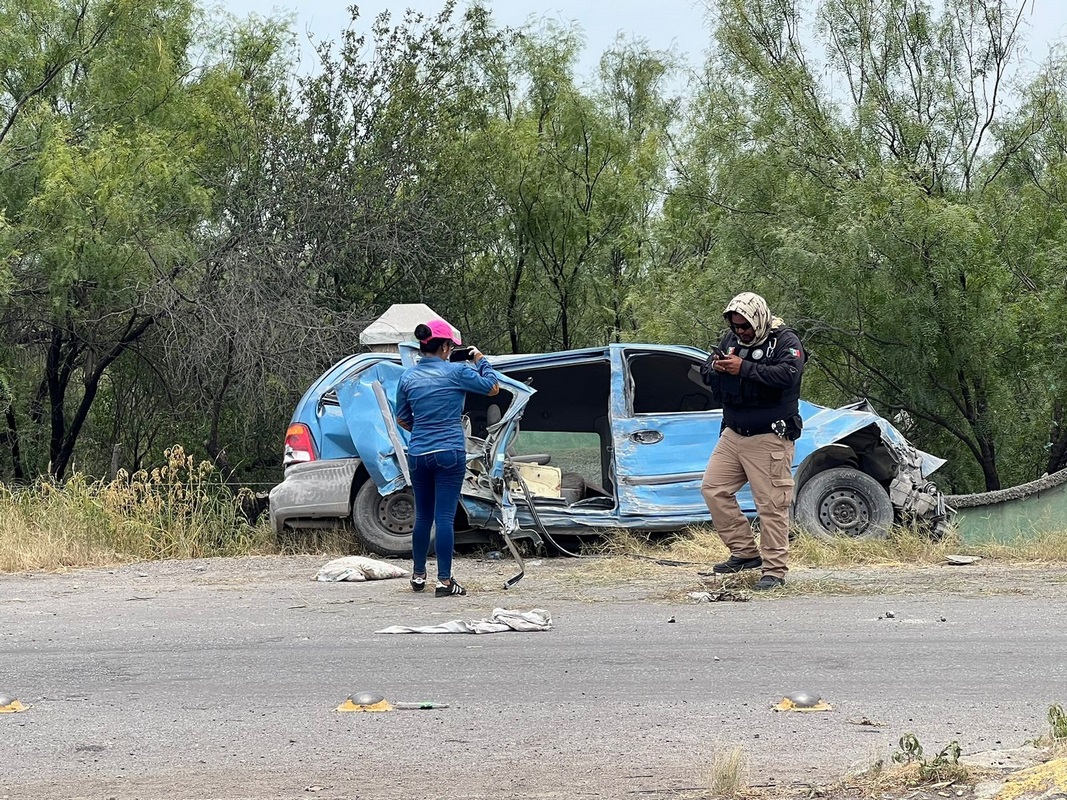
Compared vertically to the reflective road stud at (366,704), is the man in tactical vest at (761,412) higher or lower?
higher

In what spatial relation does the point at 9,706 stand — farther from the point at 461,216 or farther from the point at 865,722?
the point at 461,216

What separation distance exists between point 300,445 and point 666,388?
12.5 feet

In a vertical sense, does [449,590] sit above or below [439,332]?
below

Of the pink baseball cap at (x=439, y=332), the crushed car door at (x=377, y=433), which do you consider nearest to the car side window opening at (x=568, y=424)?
the crushed car door at (x=377, y=433)

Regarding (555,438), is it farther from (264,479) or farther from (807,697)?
(807,697)

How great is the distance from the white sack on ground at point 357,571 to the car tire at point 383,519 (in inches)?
47.1

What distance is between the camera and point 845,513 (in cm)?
1170

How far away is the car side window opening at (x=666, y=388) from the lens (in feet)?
42.9

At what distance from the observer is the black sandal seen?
30.0 ft

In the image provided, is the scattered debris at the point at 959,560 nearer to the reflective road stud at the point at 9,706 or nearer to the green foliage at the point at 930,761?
the green foliage at the point at 930,761

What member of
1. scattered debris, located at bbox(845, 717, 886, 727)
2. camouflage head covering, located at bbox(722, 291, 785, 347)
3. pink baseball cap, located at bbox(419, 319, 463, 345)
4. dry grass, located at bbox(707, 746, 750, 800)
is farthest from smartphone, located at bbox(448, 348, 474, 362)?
dry grass, located at bbox(707, 746, 750, 800)

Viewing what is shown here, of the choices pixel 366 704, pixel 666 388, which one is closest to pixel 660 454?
pixel 666 388

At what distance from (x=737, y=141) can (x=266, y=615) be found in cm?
1051

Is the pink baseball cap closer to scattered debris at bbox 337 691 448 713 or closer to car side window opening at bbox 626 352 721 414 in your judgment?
car side window opening at bbox 626 352 721 414
